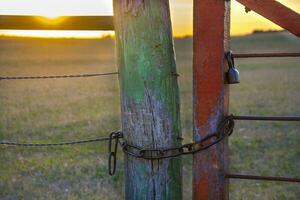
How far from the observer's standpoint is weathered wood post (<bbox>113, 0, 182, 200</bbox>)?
1869 mm

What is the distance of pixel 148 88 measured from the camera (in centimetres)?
189

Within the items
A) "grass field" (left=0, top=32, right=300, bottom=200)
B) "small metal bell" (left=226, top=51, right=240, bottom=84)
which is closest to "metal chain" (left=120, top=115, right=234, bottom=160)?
"small metal bell" (left=226, top=51, right=240, bottom=84)

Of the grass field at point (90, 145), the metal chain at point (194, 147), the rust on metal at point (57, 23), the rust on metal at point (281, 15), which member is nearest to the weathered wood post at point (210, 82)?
the metal chain at point (194, 147)

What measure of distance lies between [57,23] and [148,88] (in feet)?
2.13

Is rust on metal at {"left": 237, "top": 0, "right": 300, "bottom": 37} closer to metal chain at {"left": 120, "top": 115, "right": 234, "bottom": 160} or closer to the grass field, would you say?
metal chain at {"left": 120, "top": 115, "right": 234, "bottom": 160}

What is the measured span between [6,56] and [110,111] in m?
14.7

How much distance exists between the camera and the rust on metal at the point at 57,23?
227cm

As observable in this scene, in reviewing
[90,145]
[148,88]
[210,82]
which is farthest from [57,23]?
[90,145]

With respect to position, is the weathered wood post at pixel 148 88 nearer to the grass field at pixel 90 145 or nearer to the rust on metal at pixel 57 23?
the rust on metal at pixel 57 23

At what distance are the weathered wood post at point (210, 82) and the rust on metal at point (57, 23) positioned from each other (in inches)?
20.5

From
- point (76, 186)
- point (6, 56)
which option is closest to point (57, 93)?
point (76, 186)

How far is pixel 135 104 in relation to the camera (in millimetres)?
1923

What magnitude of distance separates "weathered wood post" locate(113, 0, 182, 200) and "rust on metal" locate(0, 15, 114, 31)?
342 millimetres

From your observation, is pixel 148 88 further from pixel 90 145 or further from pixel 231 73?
pixel 90 145
